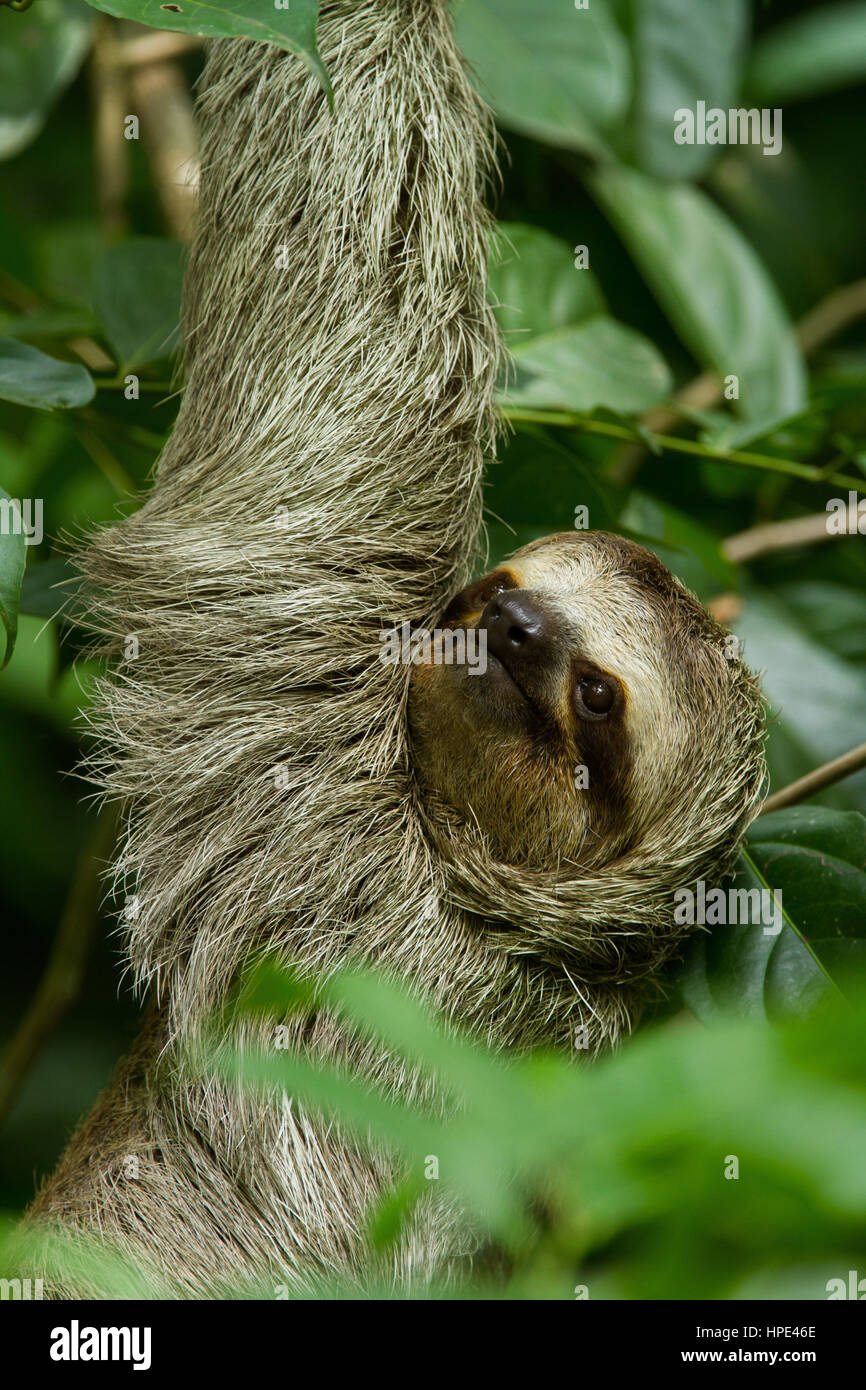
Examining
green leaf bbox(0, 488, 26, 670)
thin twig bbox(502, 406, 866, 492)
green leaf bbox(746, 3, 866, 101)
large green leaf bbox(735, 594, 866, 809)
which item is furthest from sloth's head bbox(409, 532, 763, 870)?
green leaf bbox(746, 3, 866, 101)

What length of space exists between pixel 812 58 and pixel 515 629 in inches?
178

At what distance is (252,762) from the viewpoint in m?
3.46

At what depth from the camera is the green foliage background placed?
3.52 feet

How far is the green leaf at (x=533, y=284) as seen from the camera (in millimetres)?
4059

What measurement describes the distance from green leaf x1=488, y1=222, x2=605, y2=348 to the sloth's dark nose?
1.26m

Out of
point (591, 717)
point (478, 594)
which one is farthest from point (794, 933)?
point (478, 594)

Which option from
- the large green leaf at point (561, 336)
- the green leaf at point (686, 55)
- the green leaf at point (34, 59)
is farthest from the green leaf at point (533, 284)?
the green leaf at point (34, 59)

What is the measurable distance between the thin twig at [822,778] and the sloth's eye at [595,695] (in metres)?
0.59

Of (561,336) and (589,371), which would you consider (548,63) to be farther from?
(589,371)

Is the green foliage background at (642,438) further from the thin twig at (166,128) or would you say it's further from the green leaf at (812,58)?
the thin twig at (166,128)

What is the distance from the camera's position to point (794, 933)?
3238mm

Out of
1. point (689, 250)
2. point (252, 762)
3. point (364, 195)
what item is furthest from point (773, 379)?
point (252, 762)

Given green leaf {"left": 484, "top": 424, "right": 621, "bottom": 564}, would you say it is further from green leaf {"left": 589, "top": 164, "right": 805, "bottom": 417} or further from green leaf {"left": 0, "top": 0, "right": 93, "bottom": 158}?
green leaf {"left": 0, "top": 0, "right": 93, "bottom": 158}

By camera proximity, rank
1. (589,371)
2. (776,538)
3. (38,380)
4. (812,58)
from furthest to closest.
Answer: (812,58)
(776,538)
(589,371)
(38,380)
